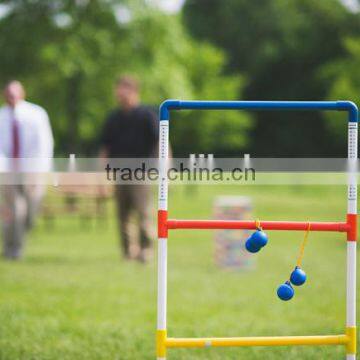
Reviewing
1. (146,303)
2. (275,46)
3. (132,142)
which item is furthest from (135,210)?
(275,46)

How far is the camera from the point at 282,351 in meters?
4.86

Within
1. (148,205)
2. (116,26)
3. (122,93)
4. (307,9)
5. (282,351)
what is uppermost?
(307,9)

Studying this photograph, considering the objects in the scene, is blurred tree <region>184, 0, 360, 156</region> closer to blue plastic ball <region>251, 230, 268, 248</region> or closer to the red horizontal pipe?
the red horizontal pipe

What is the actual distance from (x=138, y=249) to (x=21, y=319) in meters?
4.26

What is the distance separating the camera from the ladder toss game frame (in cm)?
369

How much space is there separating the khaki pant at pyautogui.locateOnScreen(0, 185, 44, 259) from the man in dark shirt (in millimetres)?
1052

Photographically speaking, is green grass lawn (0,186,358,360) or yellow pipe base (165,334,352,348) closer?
yellow pipe base (165,334,352,348)

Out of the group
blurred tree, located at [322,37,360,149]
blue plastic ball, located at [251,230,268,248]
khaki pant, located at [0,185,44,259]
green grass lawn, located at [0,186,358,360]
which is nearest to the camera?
blue plastic ball, located at [251,230,268,248]

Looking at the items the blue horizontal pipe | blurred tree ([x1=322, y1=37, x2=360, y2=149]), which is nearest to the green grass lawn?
the blue horizontal pipe

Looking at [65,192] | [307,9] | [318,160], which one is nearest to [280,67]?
[307,9]

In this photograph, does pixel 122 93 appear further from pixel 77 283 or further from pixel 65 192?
pixel 65 192

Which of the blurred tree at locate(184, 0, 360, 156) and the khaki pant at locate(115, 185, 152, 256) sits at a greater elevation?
the blurred tree at locate(184, 0, 360, 156)

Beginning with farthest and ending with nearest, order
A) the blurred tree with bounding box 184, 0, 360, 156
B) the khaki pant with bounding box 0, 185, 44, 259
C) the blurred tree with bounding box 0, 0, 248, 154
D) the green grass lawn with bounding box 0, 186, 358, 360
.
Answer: the blurred tree with bounding box 184, 0, 360, 156 → the blurred tree with bounding box 0, 0, 248, 154 → the khaki pant with bounding box 0, 185, 44, 259 → the green grass lawn with bounding box 0, 186, 358, 360

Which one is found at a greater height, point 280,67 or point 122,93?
point 280,67
